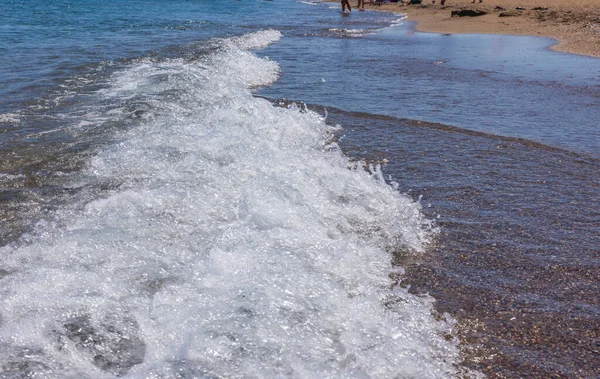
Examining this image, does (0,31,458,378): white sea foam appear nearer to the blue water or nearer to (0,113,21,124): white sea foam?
the blue water

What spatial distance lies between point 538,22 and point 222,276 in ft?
69.3

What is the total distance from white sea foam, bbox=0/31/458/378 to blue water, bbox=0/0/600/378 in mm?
13

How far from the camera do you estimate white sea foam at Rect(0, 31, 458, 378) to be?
2506 millimetres

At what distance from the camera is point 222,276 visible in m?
3.07

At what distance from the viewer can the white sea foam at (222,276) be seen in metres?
2.51

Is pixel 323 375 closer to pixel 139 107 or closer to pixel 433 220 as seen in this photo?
pixel 433 220

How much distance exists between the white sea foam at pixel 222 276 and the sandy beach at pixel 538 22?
449 inches

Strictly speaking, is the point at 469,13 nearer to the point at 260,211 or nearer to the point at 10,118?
the point at 10,118

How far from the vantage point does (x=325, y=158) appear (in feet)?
18.2

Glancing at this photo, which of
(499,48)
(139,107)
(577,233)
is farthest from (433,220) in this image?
(499,48)

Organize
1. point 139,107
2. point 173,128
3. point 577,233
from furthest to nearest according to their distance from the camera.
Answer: point 139,107 → point 173,128 → point 577,233

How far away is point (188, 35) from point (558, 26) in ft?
42.3

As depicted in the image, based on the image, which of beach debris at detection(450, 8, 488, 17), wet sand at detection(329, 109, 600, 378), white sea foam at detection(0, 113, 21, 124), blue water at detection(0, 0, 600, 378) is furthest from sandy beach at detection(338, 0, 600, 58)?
white sea foam at detection(0, 113, 21, 124)

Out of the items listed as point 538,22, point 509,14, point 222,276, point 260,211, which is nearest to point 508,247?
point 260,211
